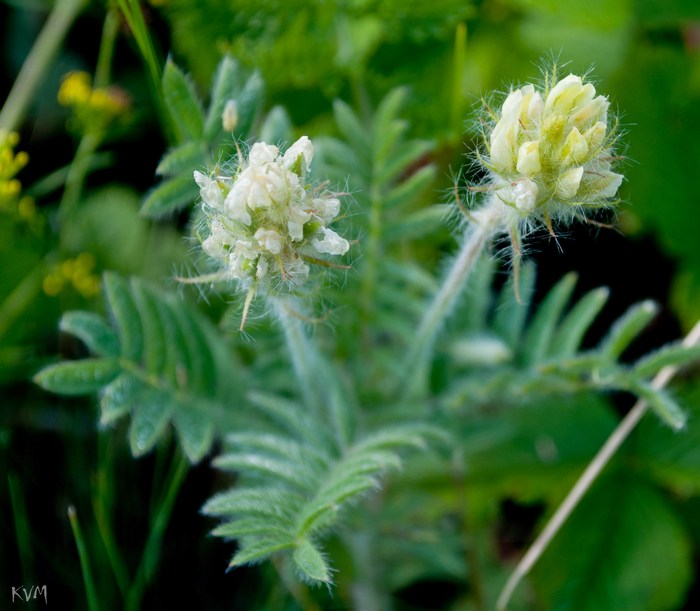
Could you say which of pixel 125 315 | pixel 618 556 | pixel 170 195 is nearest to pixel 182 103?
pixel 170 195

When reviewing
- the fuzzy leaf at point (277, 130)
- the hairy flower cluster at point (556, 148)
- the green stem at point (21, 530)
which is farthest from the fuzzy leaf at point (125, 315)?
the hairy flower cluster at point (556, 148)

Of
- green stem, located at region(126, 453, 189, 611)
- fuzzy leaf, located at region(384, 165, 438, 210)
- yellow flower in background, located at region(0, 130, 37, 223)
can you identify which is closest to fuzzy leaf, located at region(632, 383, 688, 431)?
fuzzy leaf, located at region(384, 165, 438, 210)

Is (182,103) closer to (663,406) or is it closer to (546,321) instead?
(546,321)

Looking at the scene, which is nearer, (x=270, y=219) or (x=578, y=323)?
(x=270, y=219)

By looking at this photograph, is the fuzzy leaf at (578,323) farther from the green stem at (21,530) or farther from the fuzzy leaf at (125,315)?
the green stem at (21,530)

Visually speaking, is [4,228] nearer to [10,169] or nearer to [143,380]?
[10,169]
